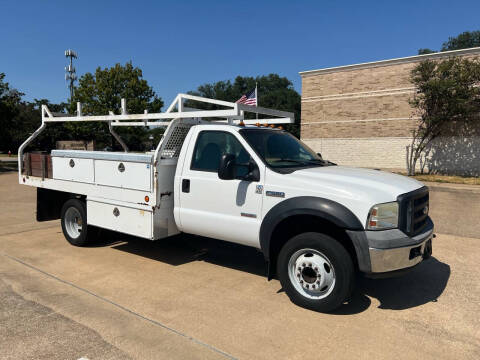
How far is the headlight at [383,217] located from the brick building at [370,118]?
2096 centimetres

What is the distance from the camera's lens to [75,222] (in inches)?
254

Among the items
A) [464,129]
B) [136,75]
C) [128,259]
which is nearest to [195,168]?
[128,259]

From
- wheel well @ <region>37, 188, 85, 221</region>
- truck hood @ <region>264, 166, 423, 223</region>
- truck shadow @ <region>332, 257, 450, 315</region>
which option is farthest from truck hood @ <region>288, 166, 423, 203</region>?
wheel well @ <region>37, 188, 85, 221</region>

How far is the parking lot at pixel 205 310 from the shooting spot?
3180mm

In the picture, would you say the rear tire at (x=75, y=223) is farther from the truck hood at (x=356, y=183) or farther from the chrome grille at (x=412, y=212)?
the chrome grille at (x=412, y=212)

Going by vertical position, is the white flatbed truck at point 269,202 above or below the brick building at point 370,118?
below

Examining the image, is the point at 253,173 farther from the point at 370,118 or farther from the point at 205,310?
the point at 370,118

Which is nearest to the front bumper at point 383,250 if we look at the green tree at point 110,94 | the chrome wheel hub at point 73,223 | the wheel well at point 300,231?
the wheel well at point 300,231

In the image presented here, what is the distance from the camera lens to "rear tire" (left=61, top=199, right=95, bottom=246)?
20.0ft

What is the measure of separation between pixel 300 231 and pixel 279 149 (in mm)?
1181

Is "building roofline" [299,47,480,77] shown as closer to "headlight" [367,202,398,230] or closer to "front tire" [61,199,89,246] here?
"headlight" [367,202,398,230]

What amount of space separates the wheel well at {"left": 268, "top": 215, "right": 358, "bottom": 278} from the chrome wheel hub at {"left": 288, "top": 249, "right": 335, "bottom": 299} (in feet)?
0.93

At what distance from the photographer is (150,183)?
496cm


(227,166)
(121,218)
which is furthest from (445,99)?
(121,218)
